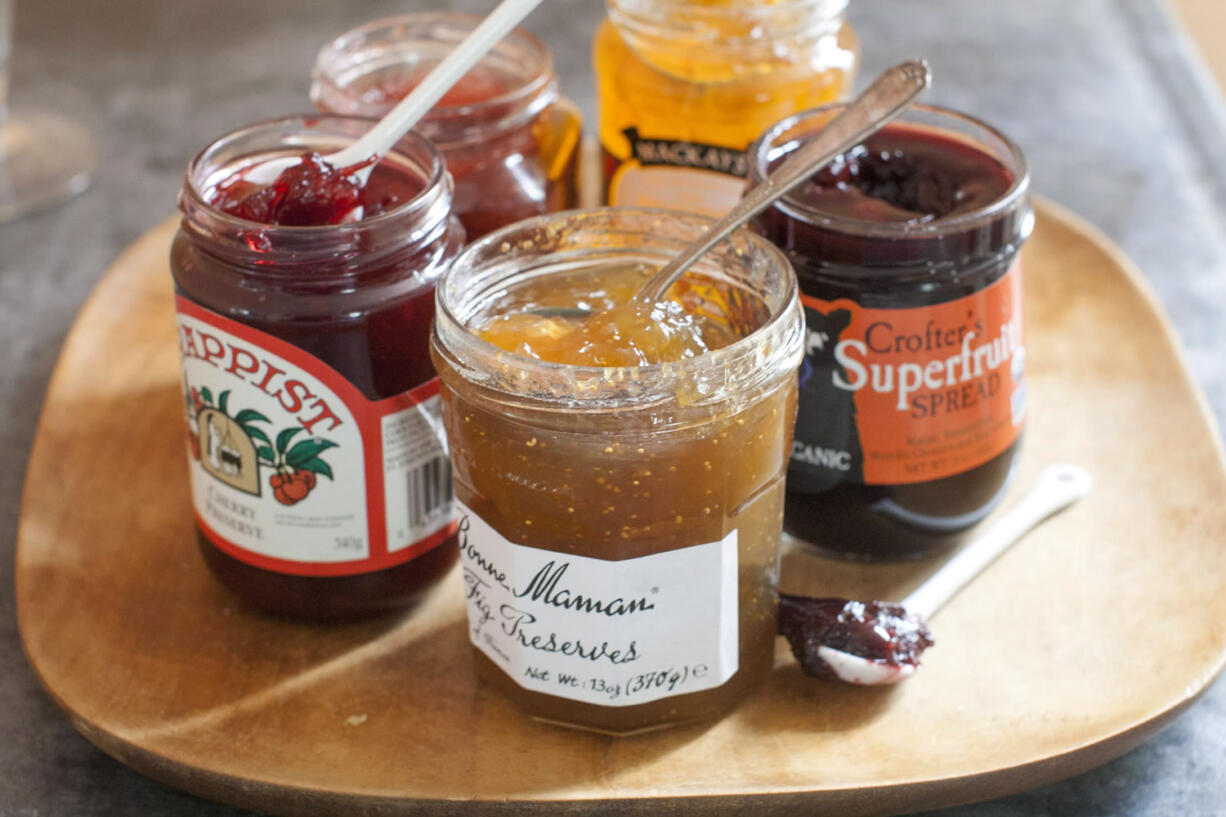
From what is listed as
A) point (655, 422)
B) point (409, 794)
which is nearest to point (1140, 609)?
point (655, 422)

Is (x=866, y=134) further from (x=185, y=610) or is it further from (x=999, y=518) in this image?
(x=185, y=610)

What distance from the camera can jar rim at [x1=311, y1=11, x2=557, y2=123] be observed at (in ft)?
3.97

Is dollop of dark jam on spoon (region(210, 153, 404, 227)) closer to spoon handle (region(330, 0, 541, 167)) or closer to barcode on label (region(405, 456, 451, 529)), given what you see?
spoon handle (region(330, 0, 541, 167))

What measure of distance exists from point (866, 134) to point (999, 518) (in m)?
0.41

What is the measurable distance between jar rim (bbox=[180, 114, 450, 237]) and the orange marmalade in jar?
60mm

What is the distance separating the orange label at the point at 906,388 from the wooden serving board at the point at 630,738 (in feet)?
0.39

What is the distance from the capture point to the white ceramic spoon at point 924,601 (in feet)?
3.41

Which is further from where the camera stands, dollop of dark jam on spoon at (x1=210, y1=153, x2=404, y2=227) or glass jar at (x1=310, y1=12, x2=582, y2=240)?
glass jar at (x1=310, y1=12, x2=582, y2=240)

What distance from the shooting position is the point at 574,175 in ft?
4.54

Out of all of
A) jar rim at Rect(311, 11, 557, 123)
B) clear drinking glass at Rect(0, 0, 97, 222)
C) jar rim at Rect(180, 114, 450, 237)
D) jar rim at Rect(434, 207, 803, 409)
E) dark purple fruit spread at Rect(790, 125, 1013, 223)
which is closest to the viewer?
jar rim at Rect(434, 207, 803, 409)

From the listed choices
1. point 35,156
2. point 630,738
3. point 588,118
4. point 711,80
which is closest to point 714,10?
point 711,80

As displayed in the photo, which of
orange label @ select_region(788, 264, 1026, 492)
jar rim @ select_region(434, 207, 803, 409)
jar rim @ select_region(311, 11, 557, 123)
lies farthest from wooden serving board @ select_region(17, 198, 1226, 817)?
jar rim @ select_region(311, 11, 557, 123)

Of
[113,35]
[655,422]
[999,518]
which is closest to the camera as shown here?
[655,422]

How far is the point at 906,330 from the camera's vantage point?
1.06m
